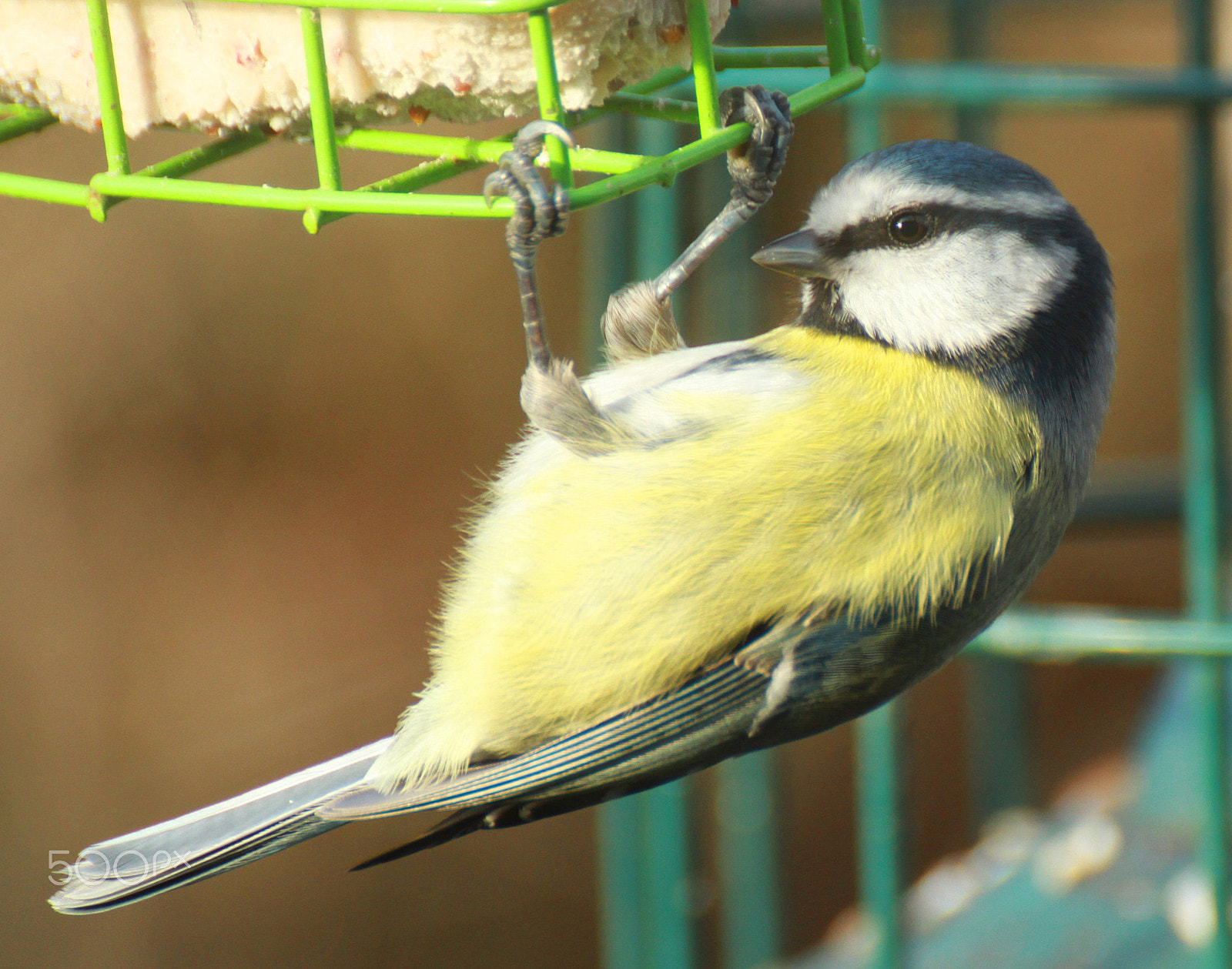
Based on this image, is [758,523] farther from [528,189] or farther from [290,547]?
[290,547]

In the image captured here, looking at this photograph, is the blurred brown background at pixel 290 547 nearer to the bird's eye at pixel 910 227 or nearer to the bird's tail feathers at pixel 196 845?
the bird's eye at pixel 910 227

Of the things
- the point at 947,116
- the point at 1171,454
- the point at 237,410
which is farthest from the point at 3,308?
the point at 1171,454

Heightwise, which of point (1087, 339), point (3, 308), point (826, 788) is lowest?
point (826, 788)

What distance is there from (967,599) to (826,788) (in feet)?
9.94

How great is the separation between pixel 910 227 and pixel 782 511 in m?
0.28

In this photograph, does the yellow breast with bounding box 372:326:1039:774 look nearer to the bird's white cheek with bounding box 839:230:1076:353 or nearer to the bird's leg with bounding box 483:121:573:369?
the bird's white cheek with bounding box 839:230:1076:353

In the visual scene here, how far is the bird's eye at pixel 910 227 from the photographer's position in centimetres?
118

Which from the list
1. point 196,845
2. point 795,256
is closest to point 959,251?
point 795,256

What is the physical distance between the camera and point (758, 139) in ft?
3.62

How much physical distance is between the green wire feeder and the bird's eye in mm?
141

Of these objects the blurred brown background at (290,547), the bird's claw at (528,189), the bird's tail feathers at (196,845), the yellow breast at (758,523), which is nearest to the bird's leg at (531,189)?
the bird's claw at (528,189)

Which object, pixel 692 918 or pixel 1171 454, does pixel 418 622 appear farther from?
pixel 1171 454

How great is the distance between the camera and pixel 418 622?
158 inches

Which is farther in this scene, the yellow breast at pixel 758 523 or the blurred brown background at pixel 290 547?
the blurred brown background at pixel 290 547
